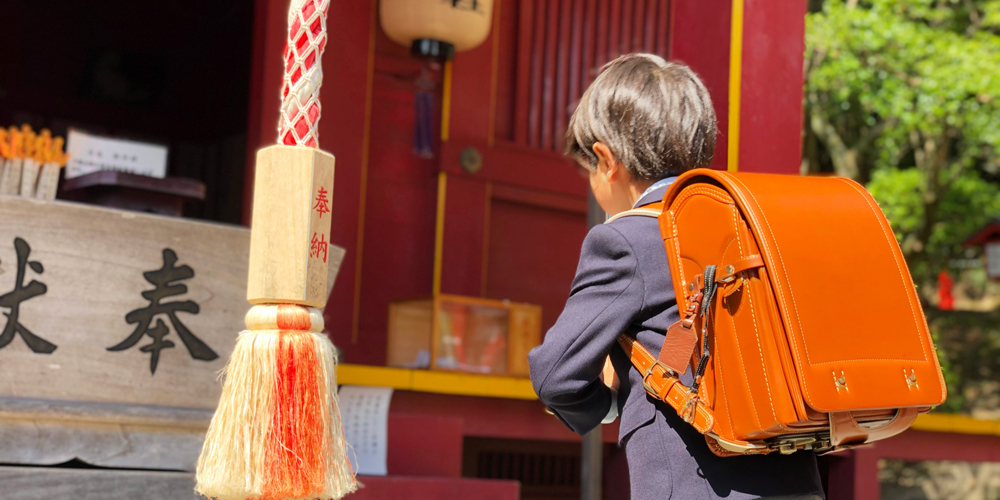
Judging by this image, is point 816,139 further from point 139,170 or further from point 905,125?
point 139,170

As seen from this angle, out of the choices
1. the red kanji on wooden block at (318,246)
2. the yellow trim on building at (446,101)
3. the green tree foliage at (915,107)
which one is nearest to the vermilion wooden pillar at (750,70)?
the red kanji on wooden block at (318,246)

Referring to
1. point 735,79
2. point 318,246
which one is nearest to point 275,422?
point 318,246

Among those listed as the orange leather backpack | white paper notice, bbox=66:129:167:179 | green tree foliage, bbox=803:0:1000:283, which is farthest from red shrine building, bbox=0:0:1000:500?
green tree foliage, bbox=803:0:1000:283

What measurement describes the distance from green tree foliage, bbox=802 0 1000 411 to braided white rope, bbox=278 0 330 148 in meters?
7.32

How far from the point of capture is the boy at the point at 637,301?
138 centimetres

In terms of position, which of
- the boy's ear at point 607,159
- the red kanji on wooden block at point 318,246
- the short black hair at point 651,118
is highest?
the short black hair at point 651,118

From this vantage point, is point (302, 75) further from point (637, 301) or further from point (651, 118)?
point (637, 301)

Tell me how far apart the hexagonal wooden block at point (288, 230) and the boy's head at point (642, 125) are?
1.88 ft

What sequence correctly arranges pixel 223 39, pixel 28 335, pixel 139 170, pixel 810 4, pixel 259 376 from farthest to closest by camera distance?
1. pixel 810 4
2. pixel 223 39
3. pixel 139 170
4. pixel 28 335
5. pixel 259 376

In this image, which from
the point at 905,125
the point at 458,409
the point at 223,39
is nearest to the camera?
the point at 458,409

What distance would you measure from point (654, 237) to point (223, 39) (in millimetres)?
4863

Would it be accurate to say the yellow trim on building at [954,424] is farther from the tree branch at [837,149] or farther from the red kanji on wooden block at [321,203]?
the tree branch at [837,149]

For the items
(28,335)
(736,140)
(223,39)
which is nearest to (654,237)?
(736,140)

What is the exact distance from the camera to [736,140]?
2.60 m
